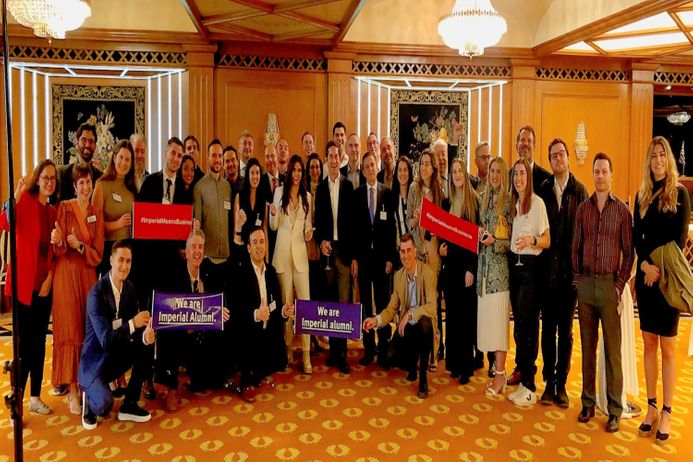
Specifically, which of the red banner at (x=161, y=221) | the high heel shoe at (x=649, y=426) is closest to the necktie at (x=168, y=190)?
the red banner at (x=161, y=221)

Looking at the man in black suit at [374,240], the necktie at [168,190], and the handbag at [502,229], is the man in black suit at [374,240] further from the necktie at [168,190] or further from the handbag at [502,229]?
the necktie at [168,190]

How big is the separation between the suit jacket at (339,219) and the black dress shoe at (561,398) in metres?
1.83

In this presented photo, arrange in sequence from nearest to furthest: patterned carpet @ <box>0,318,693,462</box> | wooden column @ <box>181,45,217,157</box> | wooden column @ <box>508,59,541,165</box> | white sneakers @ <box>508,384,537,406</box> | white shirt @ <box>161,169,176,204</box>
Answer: patterned carpet @ <box>0,318,693,462</box> < white sneakers @ <box>508,384,537,406</box> < white shirt @ <box>161,169,176,204</box> < wooden column @ <box>181,45,217,157</box> < wooden column @ <box>508,59,541,165</box>

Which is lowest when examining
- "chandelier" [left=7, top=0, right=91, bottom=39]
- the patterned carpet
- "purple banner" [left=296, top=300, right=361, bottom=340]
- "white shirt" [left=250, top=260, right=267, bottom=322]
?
the patterned carpet

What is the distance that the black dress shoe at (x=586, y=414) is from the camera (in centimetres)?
350

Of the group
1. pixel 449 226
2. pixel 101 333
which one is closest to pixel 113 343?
pixel 101 333

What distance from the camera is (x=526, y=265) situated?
12.2 feet

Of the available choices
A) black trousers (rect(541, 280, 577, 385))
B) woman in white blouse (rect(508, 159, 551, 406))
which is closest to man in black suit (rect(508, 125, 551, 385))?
woman in white blouse (rect(508, 159, 551, 406))

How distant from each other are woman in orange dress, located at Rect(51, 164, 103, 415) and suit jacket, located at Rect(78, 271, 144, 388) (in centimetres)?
18

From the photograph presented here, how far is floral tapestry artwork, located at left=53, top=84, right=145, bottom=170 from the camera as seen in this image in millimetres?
6973

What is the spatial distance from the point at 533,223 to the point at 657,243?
2.50 feet

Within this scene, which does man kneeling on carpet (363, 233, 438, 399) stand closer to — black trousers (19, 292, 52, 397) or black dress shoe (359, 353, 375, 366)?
black dress shoe (359, 353, 375, 366)

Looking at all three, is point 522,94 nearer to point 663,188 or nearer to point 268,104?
point 268,104

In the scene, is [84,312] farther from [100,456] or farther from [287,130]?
[287,130]
